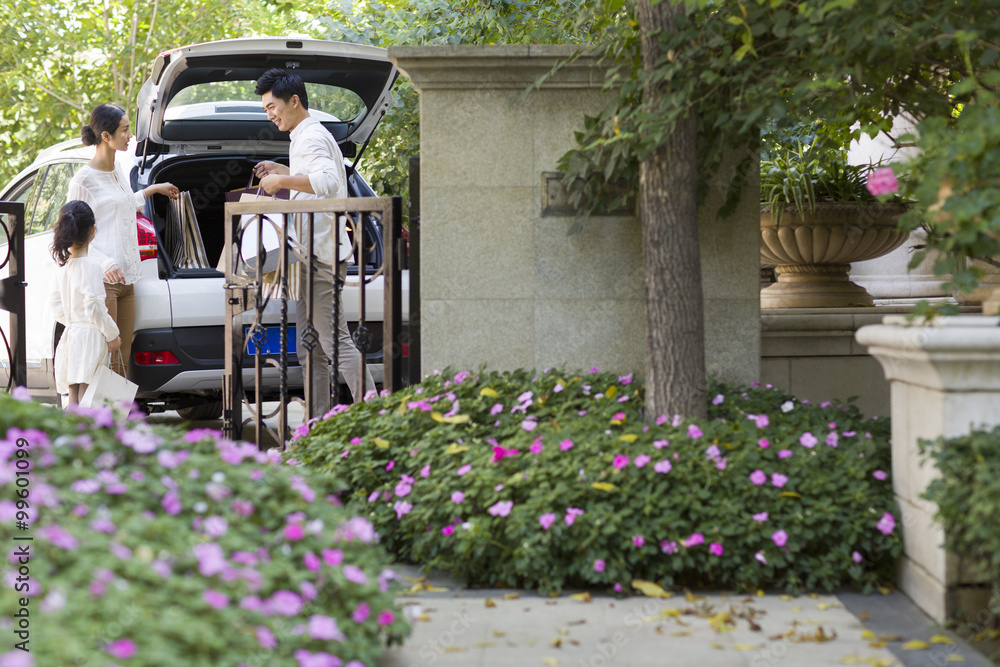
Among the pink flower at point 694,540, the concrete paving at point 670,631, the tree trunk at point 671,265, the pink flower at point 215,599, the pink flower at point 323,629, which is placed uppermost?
the tree trunk at point 671,265

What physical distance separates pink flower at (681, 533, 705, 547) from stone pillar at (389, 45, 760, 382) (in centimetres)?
153

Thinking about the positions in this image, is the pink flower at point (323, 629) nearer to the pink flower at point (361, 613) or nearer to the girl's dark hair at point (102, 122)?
the pink flower at point (361, 613)

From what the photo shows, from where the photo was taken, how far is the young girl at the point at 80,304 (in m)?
5.47

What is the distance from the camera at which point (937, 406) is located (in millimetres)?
2963

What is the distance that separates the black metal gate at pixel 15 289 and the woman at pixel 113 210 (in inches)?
17.5

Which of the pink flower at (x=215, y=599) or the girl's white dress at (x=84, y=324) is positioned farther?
the girl's white dress at (x=84, y=324)

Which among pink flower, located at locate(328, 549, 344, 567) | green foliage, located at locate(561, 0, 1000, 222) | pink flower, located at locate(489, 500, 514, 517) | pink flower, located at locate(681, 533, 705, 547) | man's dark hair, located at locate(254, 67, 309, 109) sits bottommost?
pink flower, located at locate(681, 533, 705, 547)

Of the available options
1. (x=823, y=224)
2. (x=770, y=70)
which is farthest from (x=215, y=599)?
(x=823, y=224)

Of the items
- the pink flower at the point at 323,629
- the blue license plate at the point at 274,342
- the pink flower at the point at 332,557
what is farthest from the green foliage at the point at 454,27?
the pink flower at the point at 323,629

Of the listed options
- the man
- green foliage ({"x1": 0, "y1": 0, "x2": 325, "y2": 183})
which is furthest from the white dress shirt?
green foliage ({"x1": 0, "y1": 0, "x2": 325, "y2": 183})

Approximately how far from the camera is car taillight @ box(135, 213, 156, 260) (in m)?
5.79

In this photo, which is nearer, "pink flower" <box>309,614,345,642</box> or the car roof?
"pink flower" <box>309,614,345,642</box>

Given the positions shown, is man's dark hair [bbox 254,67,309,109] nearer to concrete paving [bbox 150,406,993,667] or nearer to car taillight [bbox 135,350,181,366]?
car taillight [bbox 135,350,181,366]

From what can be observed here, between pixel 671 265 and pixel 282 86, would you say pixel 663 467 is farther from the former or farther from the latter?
pixel 282 86
